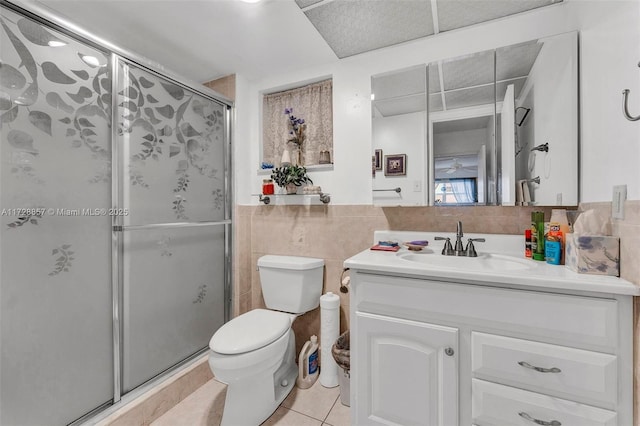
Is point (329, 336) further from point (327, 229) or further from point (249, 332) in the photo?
point (327, 229)

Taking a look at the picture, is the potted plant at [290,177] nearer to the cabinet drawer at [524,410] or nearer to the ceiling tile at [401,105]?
the ceiling tile at [401,105]

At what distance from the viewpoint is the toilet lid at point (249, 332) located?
49.4 inches

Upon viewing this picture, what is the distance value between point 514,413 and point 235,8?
6.80 ft

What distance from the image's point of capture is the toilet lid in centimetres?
125

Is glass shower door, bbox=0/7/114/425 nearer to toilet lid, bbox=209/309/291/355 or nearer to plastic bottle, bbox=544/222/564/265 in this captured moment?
toilet lid, bbox=209/309/291/355

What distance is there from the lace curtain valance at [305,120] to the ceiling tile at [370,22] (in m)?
0.36

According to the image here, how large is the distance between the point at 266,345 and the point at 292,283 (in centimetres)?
47

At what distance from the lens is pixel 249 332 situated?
54.4 inches

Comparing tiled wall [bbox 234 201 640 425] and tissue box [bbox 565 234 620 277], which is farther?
tiled wall [bbox 234 201 640 425]

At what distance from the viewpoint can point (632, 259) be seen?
0.80m

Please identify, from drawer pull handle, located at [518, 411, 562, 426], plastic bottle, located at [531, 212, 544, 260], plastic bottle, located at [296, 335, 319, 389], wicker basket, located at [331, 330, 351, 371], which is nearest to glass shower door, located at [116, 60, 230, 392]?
plastic bottle, located at [296, 335, 319, 389]

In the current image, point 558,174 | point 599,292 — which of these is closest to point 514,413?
point 599,292

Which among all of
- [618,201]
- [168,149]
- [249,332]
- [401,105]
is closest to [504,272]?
[618,201]

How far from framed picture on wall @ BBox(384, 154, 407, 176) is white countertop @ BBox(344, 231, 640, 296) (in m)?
0.45
